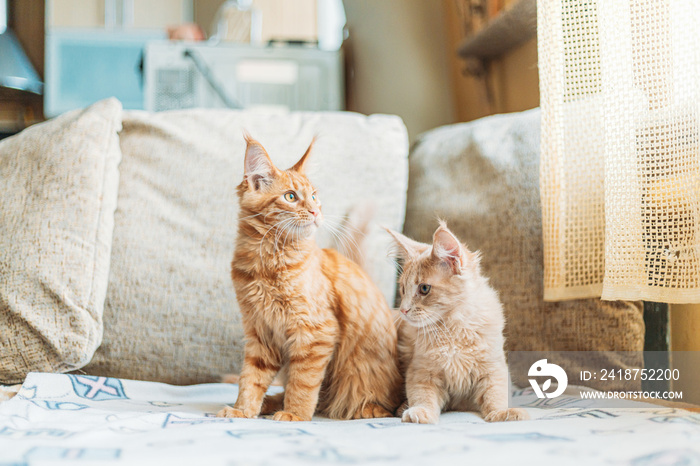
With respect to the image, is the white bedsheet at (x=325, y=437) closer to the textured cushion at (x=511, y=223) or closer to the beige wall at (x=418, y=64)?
the textured cushion at (x=511, y=223)

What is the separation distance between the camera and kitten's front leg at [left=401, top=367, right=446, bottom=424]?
3.20 ft

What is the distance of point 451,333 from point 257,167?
494 mm

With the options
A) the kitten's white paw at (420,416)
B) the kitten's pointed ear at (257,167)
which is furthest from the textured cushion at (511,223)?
the kitten's pointed ear at (257,167)

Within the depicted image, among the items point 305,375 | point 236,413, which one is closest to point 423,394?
point 305,375

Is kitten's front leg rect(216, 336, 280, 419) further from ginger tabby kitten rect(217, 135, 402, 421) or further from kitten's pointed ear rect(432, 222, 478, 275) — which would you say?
kitten's pointed ear rect(432, 222, 478, 275)

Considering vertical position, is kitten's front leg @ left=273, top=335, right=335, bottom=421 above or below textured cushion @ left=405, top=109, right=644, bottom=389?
below

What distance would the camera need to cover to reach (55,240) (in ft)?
3.99

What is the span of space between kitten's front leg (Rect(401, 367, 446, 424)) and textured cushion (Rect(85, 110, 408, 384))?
0.38 m

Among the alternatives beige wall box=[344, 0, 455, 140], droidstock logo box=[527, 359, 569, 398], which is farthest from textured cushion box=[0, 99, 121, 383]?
beige wall box=[344, 0, 455, 140]

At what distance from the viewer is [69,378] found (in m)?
1.14

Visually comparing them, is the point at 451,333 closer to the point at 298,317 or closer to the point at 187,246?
the point at 298,317

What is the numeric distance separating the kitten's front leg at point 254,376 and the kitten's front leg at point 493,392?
0.39m

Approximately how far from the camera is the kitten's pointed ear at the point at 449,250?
1.03m

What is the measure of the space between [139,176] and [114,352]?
17.5 inches
